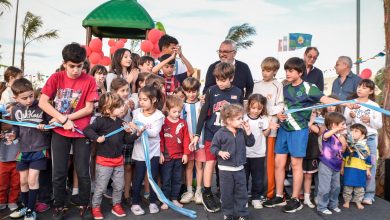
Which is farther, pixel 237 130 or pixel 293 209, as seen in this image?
pixel 293 209

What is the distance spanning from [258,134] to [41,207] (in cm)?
273

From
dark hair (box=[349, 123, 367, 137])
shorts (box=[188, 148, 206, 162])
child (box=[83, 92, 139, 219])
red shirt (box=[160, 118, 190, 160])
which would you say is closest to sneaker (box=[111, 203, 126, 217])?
child (box=[83, 92, 139, 219])

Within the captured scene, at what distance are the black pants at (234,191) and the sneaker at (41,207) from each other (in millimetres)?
2117

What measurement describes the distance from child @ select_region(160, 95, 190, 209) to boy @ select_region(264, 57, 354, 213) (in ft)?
3.83

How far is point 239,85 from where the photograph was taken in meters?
5.09

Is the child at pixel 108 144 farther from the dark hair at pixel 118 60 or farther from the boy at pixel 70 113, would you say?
the dark hair at pixel 118 60

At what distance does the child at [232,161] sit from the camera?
12.9ft

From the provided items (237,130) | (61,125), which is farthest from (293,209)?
(61,125)

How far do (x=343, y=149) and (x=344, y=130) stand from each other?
255 millimetres

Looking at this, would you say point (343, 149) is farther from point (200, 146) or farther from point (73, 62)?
point (73, 62)

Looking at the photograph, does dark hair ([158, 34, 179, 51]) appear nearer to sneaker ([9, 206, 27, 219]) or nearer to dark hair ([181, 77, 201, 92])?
dark hair ([181, 77, 201, 92])

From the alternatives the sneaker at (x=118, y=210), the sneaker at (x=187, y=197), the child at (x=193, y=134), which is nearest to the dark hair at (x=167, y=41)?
the child at (x=193, y=134)

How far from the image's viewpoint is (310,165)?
4797mm

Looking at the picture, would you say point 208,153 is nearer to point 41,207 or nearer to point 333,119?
point 333,119
